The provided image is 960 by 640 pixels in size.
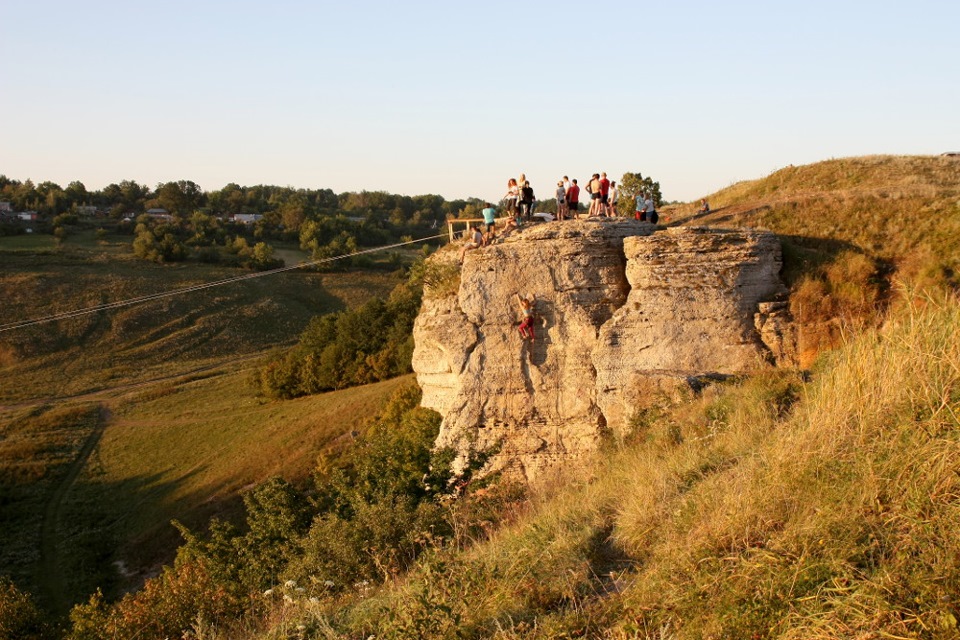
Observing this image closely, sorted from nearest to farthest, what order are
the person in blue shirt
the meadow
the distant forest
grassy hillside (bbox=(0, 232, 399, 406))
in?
the meadow → the person in blue shirt → grassy hillside (bbox=(0, 232, 399, 406)) → the distant forest

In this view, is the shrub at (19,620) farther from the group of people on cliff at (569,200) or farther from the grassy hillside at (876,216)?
the grassy hillside at (876,216)

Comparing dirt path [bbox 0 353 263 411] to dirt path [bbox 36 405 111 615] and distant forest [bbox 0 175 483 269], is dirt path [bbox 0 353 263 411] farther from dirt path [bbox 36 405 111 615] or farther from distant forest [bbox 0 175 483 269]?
distant forest [bbox 0 175 483 269]

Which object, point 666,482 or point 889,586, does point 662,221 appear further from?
point 889,586

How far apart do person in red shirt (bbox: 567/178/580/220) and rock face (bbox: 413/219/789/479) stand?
5.35 feet

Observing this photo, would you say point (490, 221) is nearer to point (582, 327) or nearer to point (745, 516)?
point (582, 327)

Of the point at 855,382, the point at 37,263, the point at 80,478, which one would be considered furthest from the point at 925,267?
the point at 37,263

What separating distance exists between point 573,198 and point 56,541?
67.0 feet

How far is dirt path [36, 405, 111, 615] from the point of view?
68.2 ft

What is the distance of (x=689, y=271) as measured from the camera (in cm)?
1498

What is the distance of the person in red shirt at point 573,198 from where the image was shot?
17.7 meters

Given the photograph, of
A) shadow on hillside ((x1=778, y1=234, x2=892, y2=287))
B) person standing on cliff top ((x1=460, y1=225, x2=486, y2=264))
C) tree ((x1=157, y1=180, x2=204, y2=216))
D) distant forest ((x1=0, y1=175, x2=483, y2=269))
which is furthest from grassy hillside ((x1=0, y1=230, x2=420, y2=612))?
tree ((x1=157, y1=180, x2=204, y2=216))

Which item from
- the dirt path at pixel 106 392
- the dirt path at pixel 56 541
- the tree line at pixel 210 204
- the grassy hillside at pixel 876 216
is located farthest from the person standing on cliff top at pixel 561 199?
the tree line at pixel 210 204

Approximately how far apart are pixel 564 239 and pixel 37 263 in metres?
64.0

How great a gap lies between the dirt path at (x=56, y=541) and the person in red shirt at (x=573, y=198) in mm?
16902
